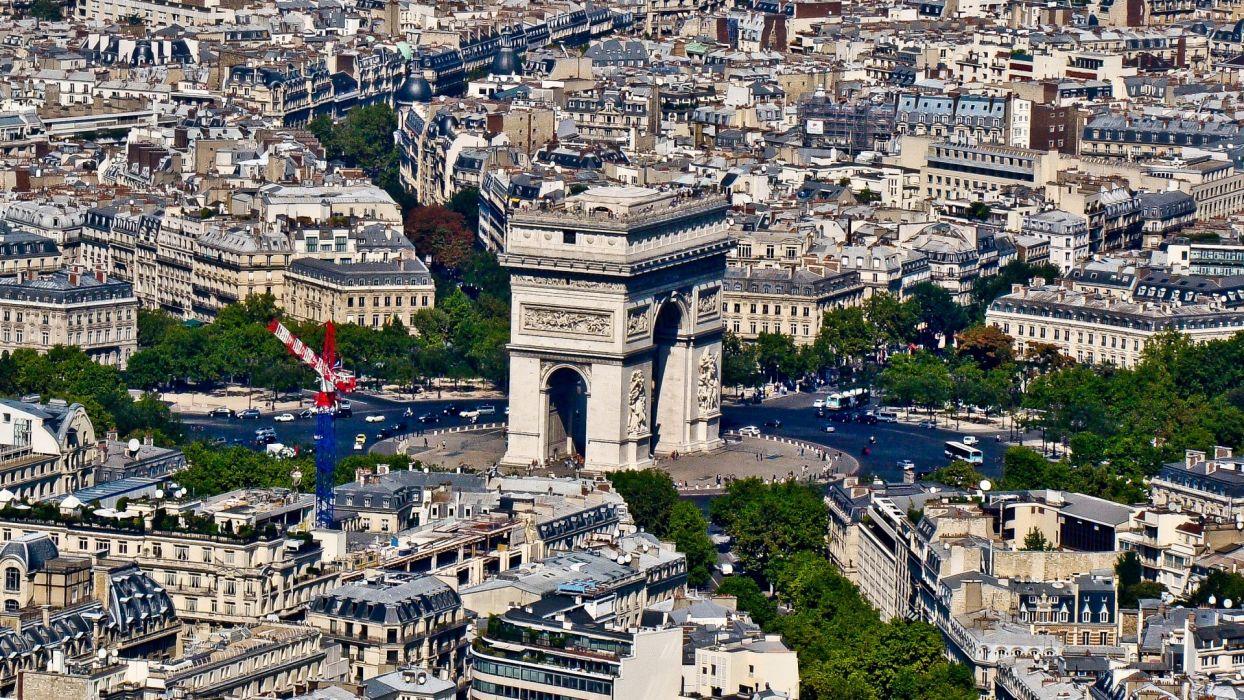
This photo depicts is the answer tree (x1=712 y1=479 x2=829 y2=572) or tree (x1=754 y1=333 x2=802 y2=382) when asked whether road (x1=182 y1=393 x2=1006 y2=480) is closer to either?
tree (x1=754 y1=333 x2=802 y2=382)

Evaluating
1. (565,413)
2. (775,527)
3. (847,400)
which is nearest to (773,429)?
(847,400)

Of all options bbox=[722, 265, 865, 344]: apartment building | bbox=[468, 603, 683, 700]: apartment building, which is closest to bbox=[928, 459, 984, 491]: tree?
bbox=[468, 603, 683, 700]: apartment building

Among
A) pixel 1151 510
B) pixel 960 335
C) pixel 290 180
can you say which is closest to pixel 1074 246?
pixel 960 335

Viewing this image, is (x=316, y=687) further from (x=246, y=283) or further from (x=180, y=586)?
(x=246, y=283)

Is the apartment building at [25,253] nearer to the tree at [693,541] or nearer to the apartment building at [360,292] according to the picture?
the apartment building at [360,292]

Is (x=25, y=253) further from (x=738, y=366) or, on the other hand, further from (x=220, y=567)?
(x=220, y=567)

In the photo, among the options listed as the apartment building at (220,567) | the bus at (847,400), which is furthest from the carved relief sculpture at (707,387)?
the apartment building at (220,567)
